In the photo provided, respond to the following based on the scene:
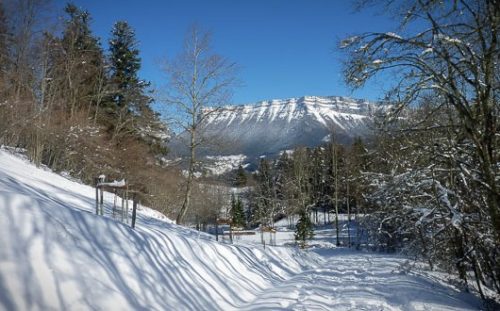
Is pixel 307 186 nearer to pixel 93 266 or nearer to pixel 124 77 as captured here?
pixel 124 77

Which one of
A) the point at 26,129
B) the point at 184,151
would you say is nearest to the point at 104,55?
the point at 26,129

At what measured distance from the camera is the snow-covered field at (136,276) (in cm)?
360

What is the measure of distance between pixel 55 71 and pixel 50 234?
19.1m

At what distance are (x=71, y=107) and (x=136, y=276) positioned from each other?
820 inches

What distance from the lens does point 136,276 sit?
16.7ft

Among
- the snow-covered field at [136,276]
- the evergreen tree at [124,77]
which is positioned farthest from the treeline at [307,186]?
the snow-covered field at [136,276]

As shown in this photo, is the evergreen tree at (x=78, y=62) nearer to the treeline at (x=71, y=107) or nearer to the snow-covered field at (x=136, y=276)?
the treeline at (x=71, y=107)

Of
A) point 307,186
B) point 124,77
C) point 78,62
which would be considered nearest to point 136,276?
point 78,62

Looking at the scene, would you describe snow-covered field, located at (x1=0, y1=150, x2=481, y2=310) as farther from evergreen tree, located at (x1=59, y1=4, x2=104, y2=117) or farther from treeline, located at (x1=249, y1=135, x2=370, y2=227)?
treeline, located at (x1=249, y1=135, x2=370, y2=227)

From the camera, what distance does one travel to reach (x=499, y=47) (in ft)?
17.9

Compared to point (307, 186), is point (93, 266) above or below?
below

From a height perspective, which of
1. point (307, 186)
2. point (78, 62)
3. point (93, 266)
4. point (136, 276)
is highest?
point (78, 62)

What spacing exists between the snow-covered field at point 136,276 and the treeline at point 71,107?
8.25m

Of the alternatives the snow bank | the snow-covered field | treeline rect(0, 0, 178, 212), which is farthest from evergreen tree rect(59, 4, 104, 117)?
the snow bank
